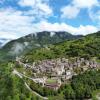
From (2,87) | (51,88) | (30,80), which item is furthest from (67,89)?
(2,87)

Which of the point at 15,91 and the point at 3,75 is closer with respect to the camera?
the point at 15,91

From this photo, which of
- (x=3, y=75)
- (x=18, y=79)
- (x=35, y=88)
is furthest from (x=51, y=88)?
(x=3, y=75)

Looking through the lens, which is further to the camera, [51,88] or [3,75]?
[3,75]

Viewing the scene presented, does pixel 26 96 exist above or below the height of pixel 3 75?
below

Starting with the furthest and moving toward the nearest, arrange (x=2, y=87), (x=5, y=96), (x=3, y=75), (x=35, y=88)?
(x=3, y=75) → (x=35, y=88) → (x=2, y=87) → (x=5, y=96)

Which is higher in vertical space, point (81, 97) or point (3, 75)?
point (3, 75)

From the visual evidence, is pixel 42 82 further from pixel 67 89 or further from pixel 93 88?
pixel 93 88

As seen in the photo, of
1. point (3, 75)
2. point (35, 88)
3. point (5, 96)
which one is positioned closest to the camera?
point (5, 96)

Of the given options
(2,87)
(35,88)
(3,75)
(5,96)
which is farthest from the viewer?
(3,75)

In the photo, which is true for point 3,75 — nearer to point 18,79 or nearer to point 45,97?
point 18,79
